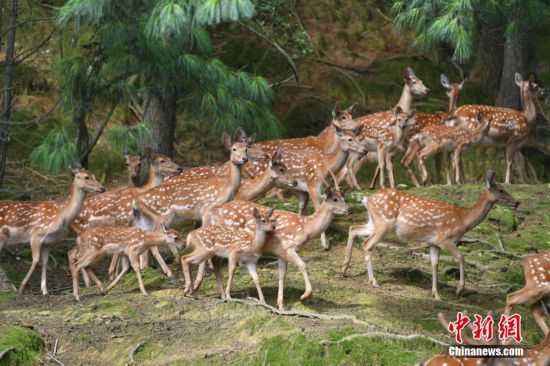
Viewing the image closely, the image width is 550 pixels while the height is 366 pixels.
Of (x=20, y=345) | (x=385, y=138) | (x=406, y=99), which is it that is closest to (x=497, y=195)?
(x=385, y=138)

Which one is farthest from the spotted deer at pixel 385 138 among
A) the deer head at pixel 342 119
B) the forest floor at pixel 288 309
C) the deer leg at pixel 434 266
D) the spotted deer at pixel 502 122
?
the deer leg at pixel 434 266

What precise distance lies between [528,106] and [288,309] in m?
6.87

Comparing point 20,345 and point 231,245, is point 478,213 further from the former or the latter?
point 20,345

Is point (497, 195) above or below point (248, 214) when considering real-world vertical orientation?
above

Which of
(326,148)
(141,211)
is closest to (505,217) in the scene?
(326,148)

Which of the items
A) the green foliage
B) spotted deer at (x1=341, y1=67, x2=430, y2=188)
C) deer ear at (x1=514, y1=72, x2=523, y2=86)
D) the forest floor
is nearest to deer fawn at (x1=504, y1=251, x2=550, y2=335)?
the forest floor

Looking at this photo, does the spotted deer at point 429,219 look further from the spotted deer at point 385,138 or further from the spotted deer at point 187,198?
the spotted deer at point 385,138

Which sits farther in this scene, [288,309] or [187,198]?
[187,198]

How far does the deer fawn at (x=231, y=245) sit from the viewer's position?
10.5 meters

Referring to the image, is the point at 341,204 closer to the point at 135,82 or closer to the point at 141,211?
the point at 141,211

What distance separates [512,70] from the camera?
17047mm

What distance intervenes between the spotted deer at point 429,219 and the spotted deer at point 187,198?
65.4 inches

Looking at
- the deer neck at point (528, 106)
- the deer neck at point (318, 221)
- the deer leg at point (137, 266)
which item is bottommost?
the deer leg at point (137, 266)

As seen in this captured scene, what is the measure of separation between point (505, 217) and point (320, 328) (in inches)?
206
